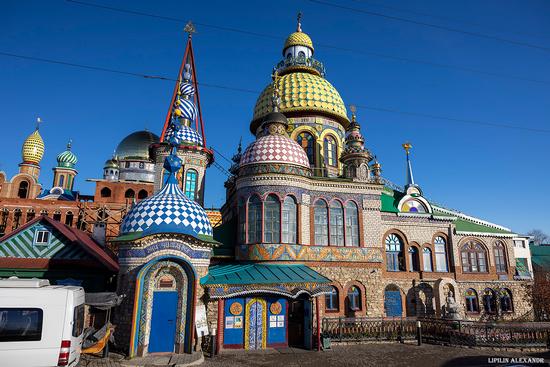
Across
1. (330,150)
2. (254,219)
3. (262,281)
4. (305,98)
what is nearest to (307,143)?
(330,150)

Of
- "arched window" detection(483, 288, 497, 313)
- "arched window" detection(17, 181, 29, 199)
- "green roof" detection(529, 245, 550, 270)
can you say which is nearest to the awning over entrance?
"arched window" detection(483, 288, 497, 313)

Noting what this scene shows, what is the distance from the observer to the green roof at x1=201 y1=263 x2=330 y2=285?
15.4m

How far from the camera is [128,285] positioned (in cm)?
1382

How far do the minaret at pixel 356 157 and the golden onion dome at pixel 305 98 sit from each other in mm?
3261

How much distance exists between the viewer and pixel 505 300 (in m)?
24.5

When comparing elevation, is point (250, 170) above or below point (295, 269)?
above

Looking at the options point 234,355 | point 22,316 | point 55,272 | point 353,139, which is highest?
point 353,139

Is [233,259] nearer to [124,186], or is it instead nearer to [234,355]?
[234,355]

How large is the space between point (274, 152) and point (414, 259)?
1211cm

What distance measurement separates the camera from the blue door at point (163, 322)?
13317 millimetres

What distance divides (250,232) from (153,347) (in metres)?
7.27

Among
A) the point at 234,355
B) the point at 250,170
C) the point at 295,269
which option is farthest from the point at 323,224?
the point at 234,355

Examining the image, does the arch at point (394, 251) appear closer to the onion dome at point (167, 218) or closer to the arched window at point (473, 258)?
the arched window at point (473, 258)

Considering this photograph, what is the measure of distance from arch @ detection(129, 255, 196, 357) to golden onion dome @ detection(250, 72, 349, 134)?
49.5ft
